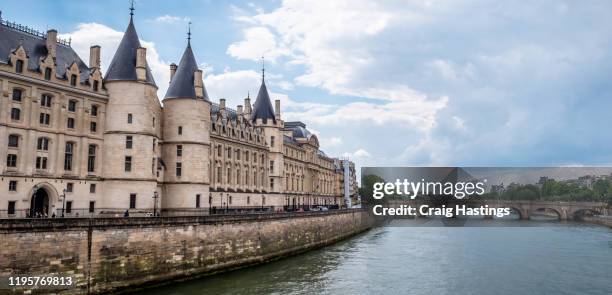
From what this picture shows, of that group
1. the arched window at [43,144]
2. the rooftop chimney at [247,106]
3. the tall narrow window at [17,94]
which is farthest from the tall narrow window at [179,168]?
the rooftop chimney at [247,106]

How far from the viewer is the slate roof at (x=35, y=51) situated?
118 feet

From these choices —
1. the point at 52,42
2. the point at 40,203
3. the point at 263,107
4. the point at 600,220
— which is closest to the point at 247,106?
the point at 263,107

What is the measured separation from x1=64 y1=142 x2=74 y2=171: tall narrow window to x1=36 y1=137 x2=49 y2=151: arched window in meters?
1.49

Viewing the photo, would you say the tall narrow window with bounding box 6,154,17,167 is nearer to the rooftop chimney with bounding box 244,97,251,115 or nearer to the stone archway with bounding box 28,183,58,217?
the stone archway with bounding box 28,183,58,217

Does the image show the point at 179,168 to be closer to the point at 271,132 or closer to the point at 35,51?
the point at 35,51

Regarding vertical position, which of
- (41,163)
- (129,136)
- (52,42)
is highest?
(52,42)

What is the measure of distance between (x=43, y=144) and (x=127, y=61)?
9.44m

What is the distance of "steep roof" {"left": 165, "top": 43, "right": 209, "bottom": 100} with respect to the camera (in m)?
47.6

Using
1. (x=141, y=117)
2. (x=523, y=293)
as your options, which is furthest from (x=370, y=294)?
(x=141, y=117)

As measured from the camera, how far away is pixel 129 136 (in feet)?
134

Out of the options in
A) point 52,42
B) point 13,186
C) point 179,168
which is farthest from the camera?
point 179,168

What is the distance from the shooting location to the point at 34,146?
35.7 metres

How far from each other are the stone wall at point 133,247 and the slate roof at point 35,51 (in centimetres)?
1359

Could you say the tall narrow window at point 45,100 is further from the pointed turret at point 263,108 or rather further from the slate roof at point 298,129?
the slate roof at point 298,129
